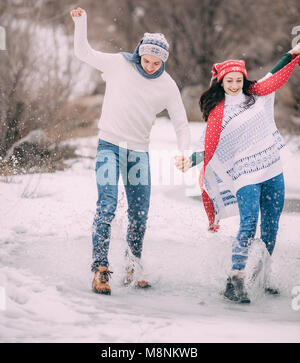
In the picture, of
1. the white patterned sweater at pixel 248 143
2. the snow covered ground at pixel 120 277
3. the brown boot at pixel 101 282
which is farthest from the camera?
the white patterned sweater at pixel 248 143

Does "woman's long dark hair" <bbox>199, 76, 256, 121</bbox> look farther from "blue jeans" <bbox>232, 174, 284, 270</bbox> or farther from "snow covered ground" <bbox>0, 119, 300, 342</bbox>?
"snow covered ground" <bbox>0, 119, 300, 342</bbox>

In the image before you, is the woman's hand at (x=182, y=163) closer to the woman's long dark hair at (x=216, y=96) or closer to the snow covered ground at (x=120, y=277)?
the woman's long dark hair at (x=216, y=96)

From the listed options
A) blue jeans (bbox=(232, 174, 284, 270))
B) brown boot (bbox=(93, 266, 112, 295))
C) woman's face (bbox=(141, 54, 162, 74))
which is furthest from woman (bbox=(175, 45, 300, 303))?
brown boot (bbox=(93, 266, 112, 295))

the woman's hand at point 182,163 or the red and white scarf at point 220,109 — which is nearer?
the woman's hand at point 182,163

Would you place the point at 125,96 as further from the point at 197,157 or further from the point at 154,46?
the point at 197,157

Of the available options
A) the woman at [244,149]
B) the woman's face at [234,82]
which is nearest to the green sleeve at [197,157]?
the woman at [244,149]

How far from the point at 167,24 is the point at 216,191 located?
13.7m

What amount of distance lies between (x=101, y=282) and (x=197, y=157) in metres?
1.00

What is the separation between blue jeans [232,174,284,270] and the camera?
364 cm

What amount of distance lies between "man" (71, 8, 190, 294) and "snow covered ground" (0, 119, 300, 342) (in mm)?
419

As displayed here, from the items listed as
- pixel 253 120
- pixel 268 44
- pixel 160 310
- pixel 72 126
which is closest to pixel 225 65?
pixel 253 120

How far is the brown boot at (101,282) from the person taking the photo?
360 centimetres

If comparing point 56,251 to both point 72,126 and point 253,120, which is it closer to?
point 253,120

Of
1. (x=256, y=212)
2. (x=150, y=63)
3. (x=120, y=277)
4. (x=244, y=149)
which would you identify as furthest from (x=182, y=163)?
(x=120, y=277)
